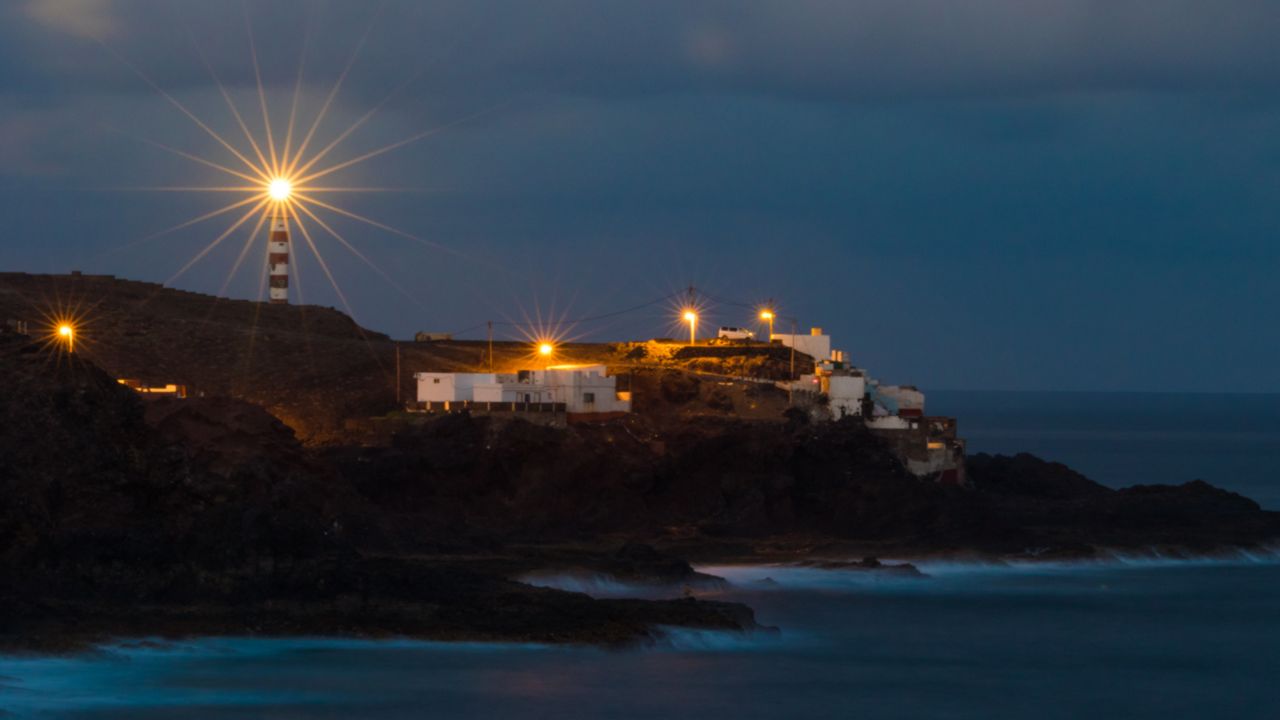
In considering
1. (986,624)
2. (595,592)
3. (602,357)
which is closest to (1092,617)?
(986,624)

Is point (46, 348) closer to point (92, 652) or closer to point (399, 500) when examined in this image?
point (399, 500)

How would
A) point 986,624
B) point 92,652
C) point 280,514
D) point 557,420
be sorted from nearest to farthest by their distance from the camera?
point 92,652, point 280,514, point 986,624, point 557,420

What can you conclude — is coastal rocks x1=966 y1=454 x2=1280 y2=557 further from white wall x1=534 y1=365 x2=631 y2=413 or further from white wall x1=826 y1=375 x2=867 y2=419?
white wall x1=534 y1=365 x2=631 y2=413

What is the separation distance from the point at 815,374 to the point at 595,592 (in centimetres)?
2609

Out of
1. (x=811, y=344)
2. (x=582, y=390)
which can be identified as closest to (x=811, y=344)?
(x=811, y=344)

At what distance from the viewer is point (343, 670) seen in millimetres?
41031

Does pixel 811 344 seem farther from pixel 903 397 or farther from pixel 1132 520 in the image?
pixel 1132 520

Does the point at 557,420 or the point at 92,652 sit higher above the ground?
the point at 557,420

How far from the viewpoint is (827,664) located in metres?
45.4

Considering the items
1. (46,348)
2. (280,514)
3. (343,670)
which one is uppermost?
(46,348)

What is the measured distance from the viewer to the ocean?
1540 inches

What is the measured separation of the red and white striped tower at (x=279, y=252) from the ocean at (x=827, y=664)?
41.8 m

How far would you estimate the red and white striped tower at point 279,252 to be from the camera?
92.6 m

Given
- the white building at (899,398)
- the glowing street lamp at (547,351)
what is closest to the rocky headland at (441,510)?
the white building at (899,398)
